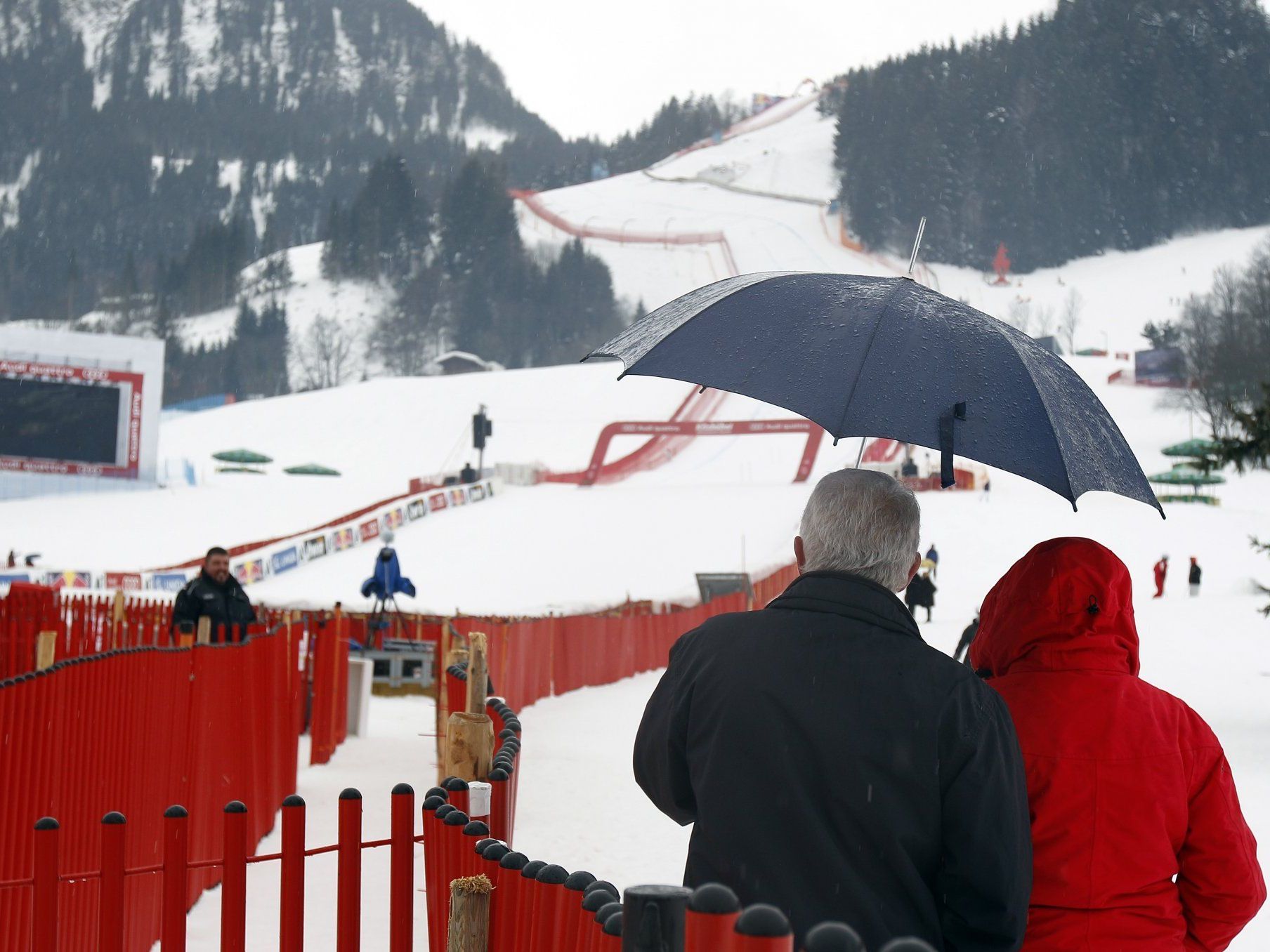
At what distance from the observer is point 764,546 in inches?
1236

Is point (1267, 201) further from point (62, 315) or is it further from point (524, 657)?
point (524, 657)

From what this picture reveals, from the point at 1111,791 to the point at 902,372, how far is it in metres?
1.13

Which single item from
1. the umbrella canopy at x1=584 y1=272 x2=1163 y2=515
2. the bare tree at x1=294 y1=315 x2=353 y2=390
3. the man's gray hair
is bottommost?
the man's gray hair

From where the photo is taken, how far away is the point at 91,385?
124 feet

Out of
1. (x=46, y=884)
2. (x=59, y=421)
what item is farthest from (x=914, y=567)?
(x=59, y=421)

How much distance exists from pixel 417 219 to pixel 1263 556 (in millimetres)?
90151

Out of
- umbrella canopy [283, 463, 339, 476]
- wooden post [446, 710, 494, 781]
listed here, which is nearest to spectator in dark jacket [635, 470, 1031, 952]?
wooden post [446, 710, 494, 781]

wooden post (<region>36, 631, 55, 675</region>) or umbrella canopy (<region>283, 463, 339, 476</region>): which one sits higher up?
umbrella canopy (<region>283, 463, 339, 476</region>)

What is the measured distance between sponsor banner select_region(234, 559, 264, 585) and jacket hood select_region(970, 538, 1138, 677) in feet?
82.5

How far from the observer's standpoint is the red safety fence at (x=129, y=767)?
3855mm

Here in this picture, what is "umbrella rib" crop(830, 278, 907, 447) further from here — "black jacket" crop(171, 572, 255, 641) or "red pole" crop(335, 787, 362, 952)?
"black jacket" crop(171, 572, 255, 641)

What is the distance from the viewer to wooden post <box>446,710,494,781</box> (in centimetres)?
616

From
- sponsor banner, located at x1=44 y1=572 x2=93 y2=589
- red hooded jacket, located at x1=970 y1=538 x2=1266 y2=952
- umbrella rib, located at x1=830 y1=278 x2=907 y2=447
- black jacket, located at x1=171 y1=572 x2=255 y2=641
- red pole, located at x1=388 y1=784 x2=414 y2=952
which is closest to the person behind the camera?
red hooded jacket, located at x1=970 y1=538 x2=1266 y2=952

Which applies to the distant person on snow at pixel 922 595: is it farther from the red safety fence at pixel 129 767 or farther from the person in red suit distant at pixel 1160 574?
the red safety fence at pixel 129 767
